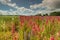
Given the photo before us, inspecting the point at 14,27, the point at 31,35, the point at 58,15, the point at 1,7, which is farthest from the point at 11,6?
the point at 58,15

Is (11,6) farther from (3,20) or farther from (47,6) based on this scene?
(47,6)

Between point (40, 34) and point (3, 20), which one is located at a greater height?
point (3, 20)

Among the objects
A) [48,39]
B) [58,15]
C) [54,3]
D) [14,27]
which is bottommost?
[48,39]

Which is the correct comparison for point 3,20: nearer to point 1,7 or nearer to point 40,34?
point 1,7

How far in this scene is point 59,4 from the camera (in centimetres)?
246

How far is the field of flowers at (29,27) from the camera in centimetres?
242

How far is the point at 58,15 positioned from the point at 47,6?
0.69 ft

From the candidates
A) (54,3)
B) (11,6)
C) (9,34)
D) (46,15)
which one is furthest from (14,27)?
(54,3)

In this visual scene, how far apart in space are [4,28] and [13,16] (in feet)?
0.69

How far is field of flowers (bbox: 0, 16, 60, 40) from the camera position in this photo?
2424mm

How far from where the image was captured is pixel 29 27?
2.52 metres

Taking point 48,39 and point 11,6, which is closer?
point 48,39

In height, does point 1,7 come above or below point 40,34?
above

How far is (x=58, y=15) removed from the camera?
2.46m
